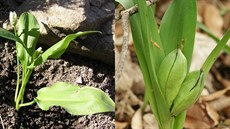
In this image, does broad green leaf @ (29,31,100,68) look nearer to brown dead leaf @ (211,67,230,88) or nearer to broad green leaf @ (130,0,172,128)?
broad green leaf @ (130,0,172,128)

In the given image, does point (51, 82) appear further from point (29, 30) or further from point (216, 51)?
point (216, 51)

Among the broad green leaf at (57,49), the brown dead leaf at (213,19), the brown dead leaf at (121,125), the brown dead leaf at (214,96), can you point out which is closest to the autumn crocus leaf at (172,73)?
the broad green leaf at (57,49)

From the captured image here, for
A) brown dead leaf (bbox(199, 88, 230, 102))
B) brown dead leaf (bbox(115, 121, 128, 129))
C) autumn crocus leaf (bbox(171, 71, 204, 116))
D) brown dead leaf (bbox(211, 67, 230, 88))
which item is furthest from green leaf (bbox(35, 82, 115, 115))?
brown dead leaf (bbox(211, 67, 230, 88))

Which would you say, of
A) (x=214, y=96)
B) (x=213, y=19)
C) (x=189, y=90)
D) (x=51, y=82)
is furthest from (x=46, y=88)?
(x=213, y=19)

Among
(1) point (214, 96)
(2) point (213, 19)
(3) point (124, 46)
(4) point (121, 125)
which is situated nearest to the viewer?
(3) point (124, 46)

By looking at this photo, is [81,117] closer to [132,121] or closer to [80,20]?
[80,20]

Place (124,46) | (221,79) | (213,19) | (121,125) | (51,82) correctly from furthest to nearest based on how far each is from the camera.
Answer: (213,19) < (221,79) < (121,125) < (51,82) < (124,46)

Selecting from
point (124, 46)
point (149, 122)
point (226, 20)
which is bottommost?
point (149, 122)

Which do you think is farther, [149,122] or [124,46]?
[149,122]
